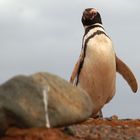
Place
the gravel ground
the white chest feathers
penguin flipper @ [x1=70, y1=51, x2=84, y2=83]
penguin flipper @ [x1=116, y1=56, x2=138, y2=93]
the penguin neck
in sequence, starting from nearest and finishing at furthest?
the gravel ground
the white chest feathers
penguin flipper @ [x1=70, y1=51, x2=84, y2=83]
the penguin neck
penguin flipper @ [x1=116, y1=56, x2=138, y2=93]

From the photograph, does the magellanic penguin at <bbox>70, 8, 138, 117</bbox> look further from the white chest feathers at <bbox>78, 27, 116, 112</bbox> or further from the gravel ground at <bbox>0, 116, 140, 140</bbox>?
the gravel ground at <bbox>0, 116, 140, 140</bbox>

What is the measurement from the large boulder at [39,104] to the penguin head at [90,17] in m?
5.01

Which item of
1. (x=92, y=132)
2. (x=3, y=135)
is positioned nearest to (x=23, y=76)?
(x=3, y=135)

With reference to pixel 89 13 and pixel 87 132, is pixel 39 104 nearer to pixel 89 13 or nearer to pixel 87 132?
pixel 87 132

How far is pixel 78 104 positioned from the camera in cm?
756

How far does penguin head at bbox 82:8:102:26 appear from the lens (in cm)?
1247

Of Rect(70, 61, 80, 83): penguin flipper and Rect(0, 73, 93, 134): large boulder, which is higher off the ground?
Rect(70, 61, 80, 83): penguin flipper

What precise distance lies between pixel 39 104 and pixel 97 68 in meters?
4.40

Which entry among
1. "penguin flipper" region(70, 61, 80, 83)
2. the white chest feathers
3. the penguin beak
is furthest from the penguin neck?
"penguin flipper" region(70, 61, 80, 83)

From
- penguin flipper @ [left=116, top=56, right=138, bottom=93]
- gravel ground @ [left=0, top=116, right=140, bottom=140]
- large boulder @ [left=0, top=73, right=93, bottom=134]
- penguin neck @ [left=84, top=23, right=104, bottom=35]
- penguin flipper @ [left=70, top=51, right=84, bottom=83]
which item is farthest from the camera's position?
penguin flipper @ [left=116, top=56, right=138, bottom=93]

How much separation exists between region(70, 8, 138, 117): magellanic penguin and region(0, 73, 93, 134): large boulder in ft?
12.5

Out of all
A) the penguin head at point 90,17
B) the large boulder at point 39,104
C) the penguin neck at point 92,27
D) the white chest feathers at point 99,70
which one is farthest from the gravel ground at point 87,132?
the penguin head at point 90,17

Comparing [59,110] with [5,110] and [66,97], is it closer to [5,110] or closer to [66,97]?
[66,97]

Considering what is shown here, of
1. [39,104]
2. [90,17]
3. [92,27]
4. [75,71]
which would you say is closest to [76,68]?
[75,71]
